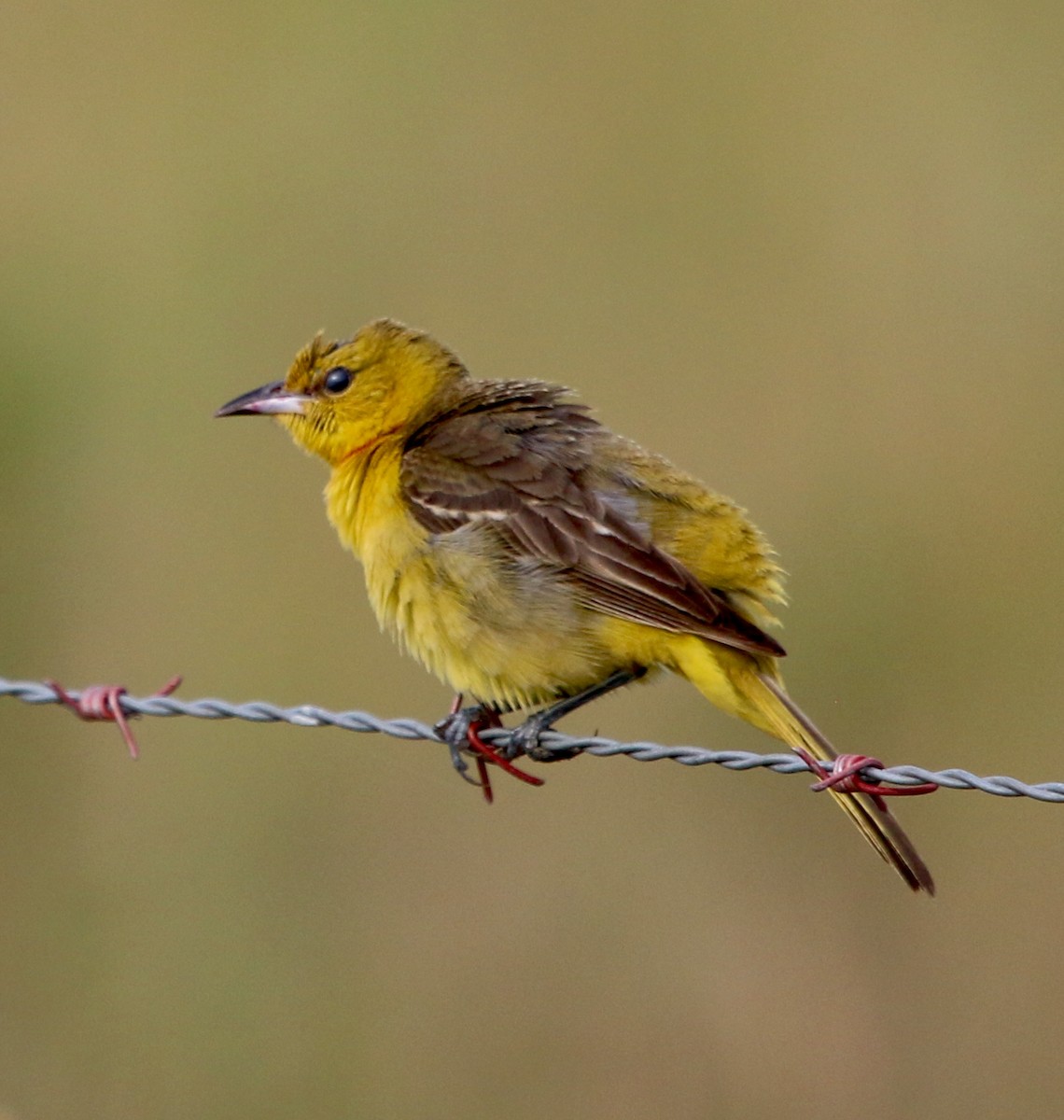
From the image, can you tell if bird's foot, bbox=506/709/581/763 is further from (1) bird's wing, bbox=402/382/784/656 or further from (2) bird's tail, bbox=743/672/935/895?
(2) bird's tail, bbox=743/672/935/895

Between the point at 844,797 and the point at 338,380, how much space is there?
111 inches

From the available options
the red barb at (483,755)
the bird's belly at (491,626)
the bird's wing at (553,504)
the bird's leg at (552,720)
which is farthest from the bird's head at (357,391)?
the red barb at (483,755)

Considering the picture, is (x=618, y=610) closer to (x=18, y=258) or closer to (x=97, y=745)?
(x=97, y=745)

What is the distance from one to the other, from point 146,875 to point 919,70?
603 centimetres

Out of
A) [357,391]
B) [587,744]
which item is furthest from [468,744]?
[357,391]

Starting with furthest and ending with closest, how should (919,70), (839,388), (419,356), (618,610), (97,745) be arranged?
(919,70) < (839,388) < (97,745) < (419,356) < (618,610)

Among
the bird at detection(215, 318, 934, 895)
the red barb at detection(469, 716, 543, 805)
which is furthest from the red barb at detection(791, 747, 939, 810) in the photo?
the red barb at detection(469, 716, 543, 805)

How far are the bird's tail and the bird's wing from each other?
0.75 ft

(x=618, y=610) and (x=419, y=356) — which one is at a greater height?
(x=419, y=356)

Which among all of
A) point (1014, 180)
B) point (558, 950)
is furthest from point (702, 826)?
point (1014, 180)

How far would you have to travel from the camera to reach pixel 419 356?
6.70 metres

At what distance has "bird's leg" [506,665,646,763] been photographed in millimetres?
5215

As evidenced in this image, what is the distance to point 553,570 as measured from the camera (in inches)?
219

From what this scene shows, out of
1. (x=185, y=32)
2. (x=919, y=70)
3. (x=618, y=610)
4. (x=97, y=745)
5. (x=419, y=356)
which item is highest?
(x=185, y=32)
